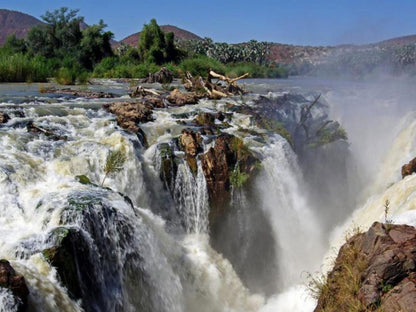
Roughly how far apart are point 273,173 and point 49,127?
508cm

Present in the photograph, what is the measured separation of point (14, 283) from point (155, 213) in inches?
175

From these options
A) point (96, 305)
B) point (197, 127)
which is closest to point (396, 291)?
point (96, 305)

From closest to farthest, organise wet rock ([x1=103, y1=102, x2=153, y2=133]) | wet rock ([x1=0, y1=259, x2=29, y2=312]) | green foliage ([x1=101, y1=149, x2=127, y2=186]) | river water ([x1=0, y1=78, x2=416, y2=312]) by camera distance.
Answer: wet rock ([x1=0, y1=259, x2=29, y2=312])
river water ([x1=0, y1=78, x2=416, y2=312])
green foliage ([x1=101, y1=149, x2=127, y2=186])
wet rock ([x1=103, y1=102, x2=153, y2=133])

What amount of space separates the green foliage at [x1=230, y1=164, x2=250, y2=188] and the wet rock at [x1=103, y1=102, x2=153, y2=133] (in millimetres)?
2446

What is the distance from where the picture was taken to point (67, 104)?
11.6 m

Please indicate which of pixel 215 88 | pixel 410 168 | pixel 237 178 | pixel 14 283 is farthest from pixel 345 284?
pixel 215 88

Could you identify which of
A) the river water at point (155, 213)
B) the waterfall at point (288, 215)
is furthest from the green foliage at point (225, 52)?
the waterfall at point (288, 215)

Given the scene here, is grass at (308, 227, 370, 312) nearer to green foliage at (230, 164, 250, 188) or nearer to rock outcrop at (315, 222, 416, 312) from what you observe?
rock outcrop at (315, 222, 416, 312)

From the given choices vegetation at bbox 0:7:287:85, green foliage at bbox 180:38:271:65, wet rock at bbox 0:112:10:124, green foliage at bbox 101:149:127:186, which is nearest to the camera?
green foliage at bbox 101:149:127:186

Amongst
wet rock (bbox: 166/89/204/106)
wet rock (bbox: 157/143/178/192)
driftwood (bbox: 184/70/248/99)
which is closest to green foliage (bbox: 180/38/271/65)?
driftwood (bbox: 184/70/248/99)

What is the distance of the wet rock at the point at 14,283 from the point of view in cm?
388

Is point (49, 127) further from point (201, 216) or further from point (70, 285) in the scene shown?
point (70, 285)

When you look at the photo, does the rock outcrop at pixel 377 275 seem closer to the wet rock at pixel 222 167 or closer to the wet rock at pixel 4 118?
the wet rock at pixel 222 167

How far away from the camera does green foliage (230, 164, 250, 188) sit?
29.7 ft
